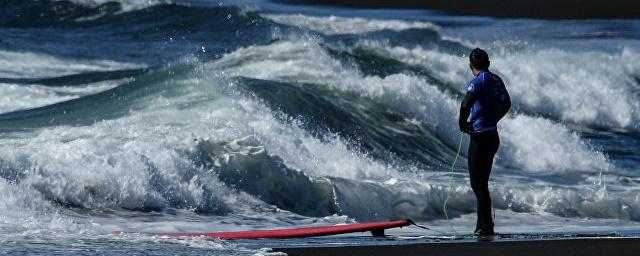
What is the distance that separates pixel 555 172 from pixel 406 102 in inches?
95.1

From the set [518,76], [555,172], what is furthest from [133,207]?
[518,76]

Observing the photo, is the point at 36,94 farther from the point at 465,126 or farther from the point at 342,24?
the point at 342,24

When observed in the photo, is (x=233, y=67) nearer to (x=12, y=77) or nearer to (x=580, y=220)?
(x=12, y=77)

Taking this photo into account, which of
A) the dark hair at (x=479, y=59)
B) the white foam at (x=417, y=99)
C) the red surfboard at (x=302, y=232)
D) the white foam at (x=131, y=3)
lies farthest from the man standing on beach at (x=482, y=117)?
the white foam at (x=131, y=3)

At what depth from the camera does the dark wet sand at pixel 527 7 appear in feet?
105

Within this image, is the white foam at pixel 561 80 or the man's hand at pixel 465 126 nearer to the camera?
the man's hand at pixel 465 126

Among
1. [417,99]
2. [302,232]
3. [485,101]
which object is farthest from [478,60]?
[417,99]

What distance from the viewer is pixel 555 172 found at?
14773 mm

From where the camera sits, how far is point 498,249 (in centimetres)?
913

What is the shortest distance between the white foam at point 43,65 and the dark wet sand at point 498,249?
11.2 m

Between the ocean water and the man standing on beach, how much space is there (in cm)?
47

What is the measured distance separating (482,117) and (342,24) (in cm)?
1866

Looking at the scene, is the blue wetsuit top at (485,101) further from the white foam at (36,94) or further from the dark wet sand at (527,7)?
the dark wet sand at (527,7)

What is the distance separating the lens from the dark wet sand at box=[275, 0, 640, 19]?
32.1 metres
